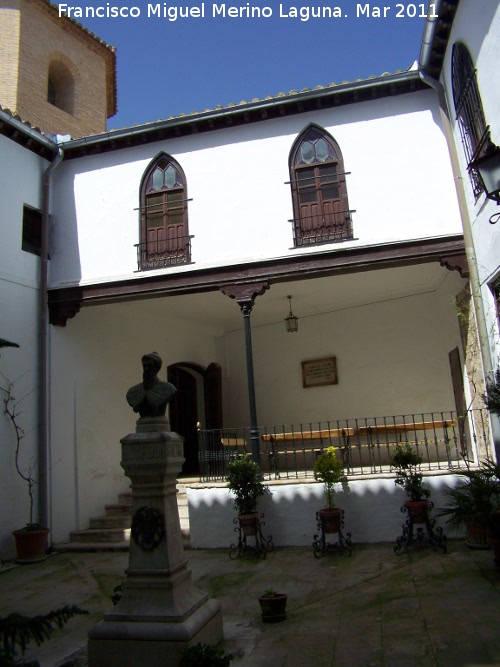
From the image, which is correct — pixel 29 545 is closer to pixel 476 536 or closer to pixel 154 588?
pixel 154 588

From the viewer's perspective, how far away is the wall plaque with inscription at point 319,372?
11492 mm

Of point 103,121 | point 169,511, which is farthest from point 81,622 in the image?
point 103,121

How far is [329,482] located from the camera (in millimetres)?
7305

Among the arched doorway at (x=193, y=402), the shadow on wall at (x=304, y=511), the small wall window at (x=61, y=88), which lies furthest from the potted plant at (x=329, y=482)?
the small wall window at (x=61, y=88)

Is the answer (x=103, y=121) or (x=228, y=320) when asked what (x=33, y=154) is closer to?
(x=228, y=320)

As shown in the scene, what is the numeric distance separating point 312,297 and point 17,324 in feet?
17.9

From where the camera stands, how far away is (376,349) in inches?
439

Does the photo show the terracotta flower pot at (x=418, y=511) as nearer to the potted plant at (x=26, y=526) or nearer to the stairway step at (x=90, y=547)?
the stairway step at (x=90, y=547)

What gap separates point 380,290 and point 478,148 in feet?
14.4

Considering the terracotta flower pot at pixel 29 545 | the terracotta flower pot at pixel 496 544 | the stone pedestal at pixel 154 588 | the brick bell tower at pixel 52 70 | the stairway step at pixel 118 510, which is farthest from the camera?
the brick bell tower at pixel 52 70

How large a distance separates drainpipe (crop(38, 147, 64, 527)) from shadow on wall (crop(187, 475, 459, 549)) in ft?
8.16

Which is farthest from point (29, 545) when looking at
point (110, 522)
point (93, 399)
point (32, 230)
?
point (32, 230)

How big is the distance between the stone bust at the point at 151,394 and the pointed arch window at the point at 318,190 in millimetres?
4715

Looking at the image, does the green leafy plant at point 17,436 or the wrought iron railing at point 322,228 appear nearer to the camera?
the green leafy plant at point 17,436
